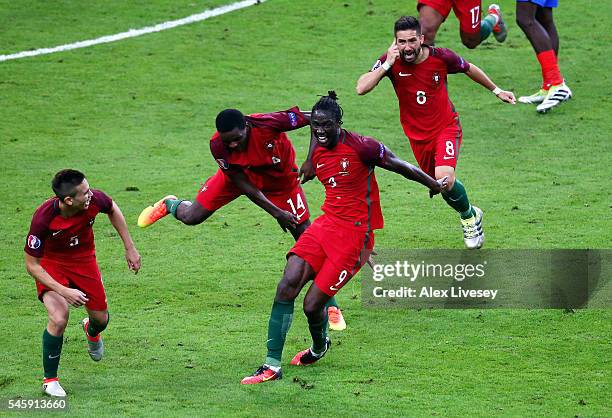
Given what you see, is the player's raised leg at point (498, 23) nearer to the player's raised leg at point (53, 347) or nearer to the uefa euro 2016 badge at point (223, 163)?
the uefa euro 2016 badge at point (223, 163)

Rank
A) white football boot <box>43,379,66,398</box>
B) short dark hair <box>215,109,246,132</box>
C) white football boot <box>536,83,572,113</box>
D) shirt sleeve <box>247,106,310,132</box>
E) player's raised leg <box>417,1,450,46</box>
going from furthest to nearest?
1. white football boot <box>536,83,572,113</box>
2. player's raised leg <box>417,1,450,46</box>
3. shirt sleeve <box>247,106,310,132</box>
4. short dark hair <box>215,109,246,132</box>
5. white football boot <box>43,379,66,398</box>

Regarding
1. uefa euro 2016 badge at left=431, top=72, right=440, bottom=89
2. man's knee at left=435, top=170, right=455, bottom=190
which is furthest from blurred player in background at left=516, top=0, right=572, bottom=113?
man's knee at left=435, top=170, right=455, bottom=190

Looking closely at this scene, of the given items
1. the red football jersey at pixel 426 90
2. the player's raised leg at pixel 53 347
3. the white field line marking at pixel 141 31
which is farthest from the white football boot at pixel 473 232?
the white field line marking at pixel 141 31

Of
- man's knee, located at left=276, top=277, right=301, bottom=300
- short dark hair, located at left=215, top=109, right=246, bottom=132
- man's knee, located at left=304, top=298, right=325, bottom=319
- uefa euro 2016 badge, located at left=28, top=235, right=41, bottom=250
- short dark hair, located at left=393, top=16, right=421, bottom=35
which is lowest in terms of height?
man's knee, located at left=304, top=298, right=325, bottom=319

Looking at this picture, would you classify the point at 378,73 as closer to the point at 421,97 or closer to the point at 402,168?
the point at 421,97

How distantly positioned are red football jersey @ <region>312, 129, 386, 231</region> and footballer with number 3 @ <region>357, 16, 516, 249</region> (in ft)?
6.65

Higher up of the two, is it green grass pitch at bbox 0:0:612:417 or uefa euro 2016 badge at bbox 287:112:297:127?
uefa euro 2016 badge at bbox 287:112:297:127

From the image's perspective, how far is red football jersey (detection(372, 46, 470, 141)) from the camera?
462 inches

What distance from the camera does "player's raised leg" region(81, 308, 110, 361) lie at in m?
9.84

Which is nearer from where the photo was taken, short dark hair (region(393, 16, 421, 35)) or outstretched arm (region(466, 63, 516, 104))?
short dark hair (region(393, 16, 421, 35))

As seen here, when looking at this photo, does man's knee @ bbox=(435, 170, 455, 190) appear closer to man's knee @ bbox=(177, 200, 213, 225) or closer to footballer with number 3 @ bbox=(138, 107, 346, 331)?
footballer with number 3 @ bbox=(138, 107, 346, 331)

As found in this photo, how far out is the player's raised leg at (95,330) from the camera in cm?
984

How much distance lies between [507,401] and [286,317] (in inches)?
75.4

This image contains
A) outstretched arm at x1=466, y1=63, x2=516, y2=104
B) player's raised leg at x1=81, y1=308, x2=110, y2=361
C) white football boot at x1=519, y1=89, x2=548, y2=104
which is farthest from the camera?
white football boot at x1=519, y1=89, x2=548, y2=104
